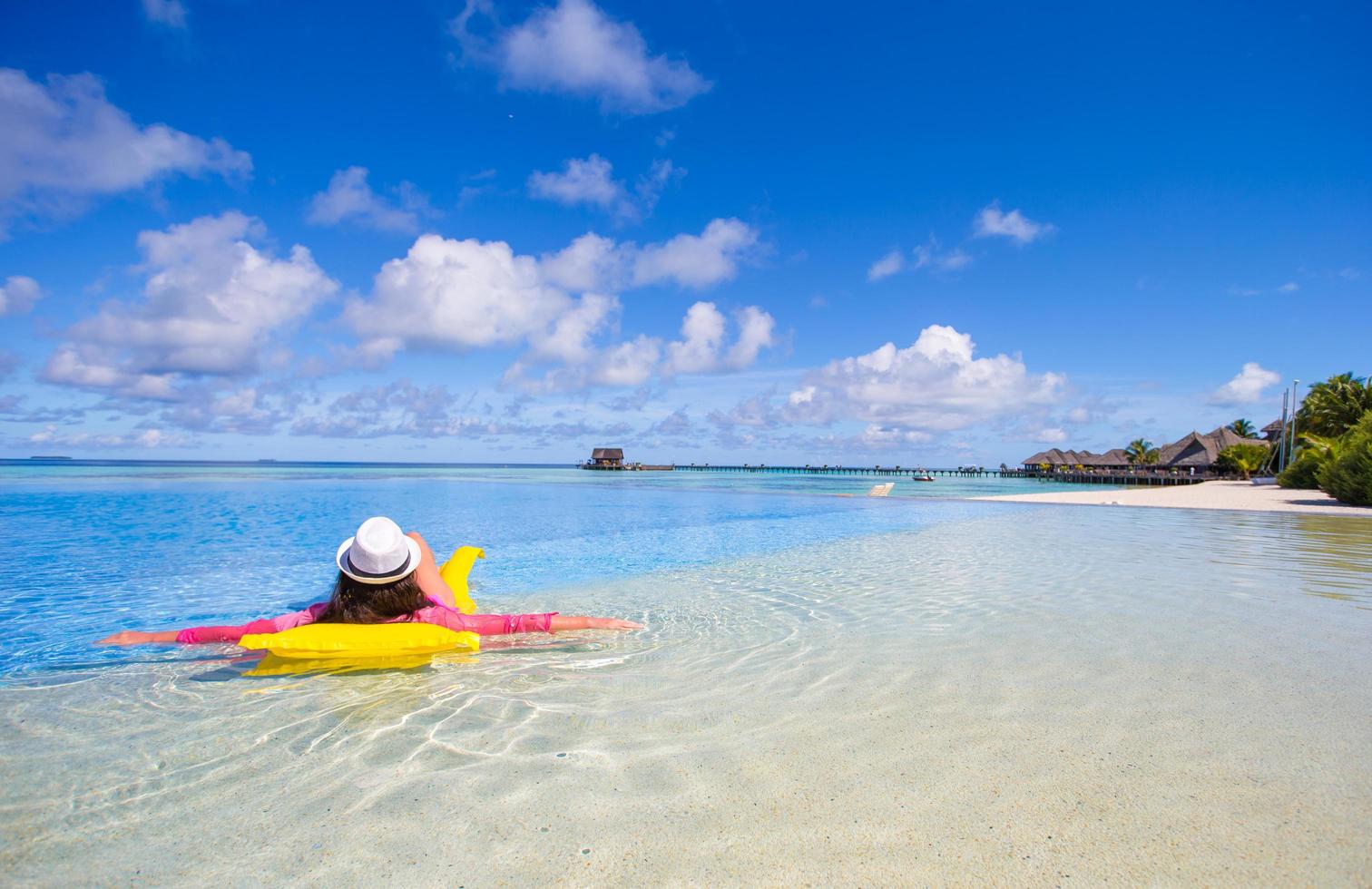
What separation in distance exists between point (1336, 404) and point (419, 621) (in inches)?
2093

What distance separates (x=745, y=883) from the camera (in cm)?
218

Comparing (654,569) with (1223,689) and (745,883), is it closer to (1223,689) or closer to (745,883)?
(1223,689)

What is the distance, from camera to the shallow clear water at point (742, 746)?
7.66 feet

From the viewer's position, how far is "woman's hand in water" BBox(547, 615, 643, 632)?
5281 mm

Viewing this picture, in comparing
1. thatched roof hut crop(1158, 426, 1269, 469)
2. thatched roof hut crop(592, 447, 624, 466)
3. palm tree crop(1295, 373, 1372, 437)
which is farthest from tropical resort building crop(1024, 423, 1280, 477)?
thatched roof hut crop(592, 447, 624, 466)

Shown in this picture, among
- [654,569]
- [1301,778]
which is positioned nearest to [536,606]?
[654,569]

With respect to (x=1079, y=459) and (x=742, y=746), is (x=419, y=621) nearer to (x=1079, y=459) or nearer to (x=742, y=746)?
(x=742, y=746)

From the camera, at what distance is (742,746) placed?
3.26 m

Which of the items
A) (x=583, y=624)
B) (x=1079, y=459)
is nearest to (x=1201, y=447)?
(x=1079, y=459)

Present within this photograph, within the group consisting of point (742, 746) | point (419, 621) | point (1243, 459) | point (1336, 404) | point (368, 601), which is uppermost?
point (1336, 404)

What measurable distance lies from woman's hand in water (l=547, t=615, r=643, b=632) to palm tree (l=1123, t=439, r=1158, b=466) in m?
80.2

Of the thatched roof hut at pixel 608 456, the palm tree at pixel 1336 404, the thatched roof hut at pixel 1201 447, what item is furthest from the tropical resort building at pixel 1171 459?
the thatched roof hut at pixel 608 456

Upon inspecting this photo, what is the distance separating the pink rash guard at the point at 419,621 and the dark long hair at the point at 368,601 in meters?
0.08

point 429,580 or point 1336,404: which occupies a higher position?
point 1336,404
